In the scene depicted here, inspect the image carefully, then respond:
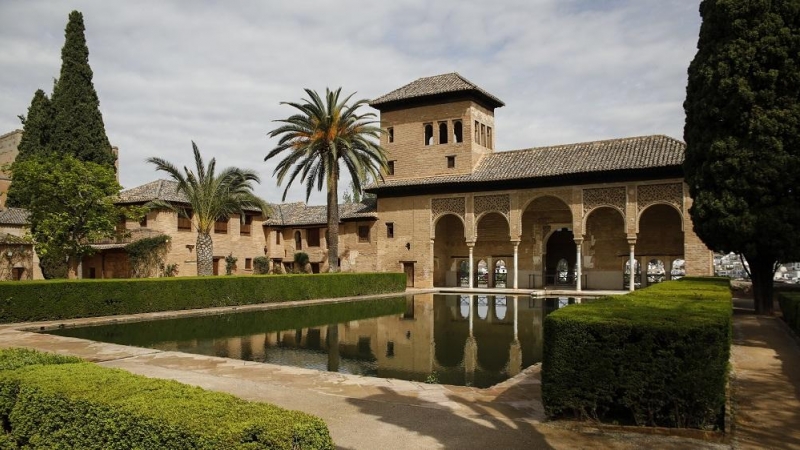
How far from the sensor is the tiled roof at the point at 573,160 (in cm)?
2758

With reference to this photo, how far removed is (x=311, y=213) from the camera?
3847cm

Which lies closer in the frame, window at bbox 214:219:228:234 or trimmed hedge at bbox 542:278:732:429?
trimmed hedge at bbox 542:278:732:429

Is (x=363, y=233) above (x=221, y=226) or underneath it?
underneath

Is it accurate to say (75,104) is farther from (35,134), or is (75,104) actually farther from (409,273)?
(409,273)

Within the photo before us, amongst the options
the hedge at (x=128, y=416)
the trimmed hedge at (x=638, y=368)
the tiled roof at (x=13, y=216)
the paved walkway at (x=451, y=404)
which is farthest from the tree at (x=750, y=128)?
the tiled roof at (x=13, y=216)

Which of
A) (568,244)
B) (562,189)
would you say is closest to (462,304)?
(562,189)

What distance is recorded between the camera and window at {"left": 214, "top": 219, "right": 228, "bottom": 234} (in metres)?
33.1

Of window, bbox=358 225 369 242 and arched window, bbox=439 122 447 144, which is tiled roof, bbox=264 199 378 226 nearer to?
window, bbox=358 225 369 242

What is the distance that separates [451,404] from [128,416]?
151 inches

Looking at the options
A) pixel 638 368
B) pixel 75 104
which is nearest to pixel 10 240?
pixel 75 104

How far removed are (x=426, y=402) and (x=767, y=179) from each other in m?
11.4

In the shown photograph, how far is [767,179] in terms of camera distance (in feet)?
45.3

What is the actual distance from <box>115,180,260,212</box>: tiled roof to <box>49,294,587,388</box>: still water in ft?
43.1

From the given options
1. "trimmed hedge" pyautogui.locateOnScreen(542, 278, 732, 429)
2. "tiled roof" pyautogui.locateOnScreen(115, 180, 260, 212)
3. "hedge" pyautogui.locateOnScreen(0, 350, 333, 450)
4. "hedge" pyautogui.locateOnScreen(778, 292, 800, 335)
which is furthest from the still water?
"tiled roof" pyautogui.locateOnScreen(115, 180, 260, 212)
